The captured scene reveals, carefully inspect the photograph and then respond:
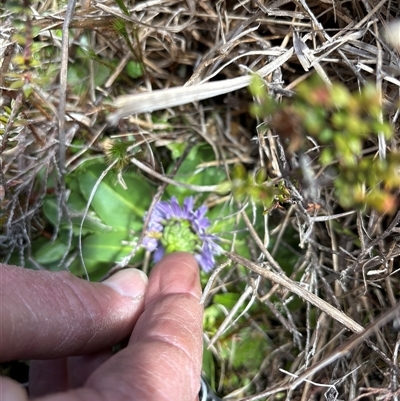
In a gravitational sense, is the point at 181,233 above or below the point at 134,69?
below

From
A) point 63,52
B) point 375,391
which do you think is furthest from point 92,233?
point 375,391

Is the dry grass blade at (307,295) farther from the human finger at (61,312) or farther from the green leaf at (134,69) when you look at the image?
the green leaf at (134,69)

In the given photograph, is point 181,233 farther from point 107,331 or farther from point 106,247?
point 107,331

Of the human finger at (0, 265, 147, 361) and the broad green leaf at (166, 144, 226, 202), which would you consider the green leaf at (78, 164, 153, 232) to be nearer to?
the broad green leaf at (166, 144, 226, 202)

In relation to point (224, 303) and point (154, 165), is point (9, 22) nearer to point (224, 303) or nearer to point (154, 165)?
point (154, 165)

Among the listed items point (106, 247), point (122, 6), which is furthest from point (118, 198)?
point (122, 6)
